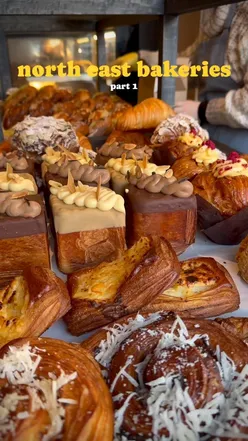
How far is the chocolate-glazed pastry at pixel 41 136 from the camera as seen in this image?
2746 millimetres

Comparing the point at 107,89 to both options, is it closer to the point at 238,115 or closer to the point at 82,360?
the point at 238,115

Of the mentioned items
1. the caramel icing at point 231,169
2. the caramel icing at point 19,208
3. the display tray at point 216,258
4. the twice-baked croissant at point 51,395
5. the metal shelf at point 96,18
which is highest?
the metal shelf at point 96,18

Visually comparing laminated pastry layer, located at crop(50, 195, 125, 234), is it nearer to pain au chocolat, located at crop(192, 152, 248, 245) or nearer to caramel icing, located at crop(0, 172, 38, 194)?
caramel icing, located at crop(0, 172, 38, 194)

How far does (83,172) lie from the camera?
204cm

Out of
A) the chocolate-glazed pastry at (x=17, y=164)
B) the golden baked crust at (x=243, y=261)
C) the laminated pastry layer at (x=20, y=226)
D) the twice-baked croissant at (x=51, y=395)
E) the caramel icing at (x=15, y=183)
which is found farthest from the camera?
the chocolate-glazed pastry at (x=17, y=164)

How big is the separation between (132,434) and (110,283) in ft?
2.16

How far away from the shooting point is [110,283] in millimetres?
1507

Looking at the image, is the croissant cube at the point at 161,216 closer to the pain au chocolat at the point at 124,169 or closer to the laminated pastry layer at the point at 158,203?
the laminated pastry layer at the point at 158,203

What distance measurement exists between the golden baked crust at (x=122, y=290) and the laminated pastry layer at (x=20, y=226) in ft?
0.91

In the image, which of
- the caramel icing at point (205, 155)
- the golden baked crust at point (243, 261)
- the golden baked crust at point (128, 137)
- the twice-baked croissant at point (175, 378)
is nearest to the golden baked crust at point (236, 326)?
the twice-baked croissant at point (175, 378)

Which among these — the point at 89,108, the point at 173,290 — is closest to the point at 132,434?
the point at 173,290

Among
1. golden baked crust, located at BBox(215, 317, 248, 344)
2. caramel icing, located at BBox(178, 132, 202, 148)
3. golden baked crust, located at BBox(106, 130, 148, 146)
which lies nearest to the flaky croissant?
golden baked crust, located at BBox(106, 130, 148, 146)

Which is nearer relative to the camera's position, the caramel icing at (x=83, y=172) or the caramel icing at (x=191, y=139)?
the caramel icing at (x=83, y=172)

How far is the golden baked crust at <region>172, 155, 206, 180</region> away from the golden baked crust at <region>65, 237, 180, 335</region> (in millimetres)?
928
